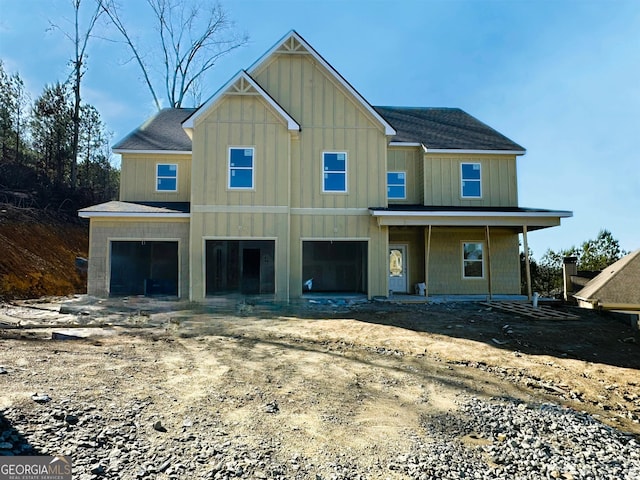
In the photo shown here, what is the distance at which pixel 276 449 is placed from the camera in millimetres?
3375

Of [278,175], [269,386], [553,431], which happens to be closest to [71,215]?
[278,175]

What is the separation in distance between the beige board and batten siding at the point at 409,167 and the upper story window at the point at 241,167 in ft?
20.0

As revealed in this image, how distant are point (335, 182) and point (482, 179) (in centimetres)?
648

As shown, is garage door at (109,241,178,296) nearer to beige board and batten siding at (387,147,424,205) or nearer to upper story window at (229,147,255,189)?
upper story window at (229,147,255,189)

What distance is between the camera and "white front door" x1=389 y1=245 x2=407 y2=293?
51.2 feet

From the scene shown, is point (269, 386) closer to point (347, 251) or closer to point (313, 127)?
point (313, 127)

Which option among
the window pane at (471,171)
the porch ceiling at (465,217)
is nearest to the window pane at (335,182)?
the porch ceiling at (465,217)

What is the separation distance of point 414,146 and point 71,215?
18525mm

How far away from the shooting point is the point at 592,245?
19.9 meters

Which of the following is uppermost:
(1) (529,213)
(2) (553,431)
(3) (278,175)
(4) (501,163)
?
(4) (501,163)

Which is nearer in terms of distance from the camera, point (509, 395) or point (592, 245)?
point (509, 395)

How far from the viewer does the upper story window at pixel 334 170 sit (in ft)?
44.4

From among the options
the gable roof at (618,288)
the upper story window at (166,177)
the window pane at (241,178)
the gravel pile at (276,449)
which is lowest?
the gravel pile at (276,449)

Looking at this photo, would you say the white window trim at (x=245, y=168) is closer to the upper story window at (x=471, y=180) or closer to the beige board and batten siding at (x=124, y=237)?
the beige board and batten siding at (x=124, y=237)
